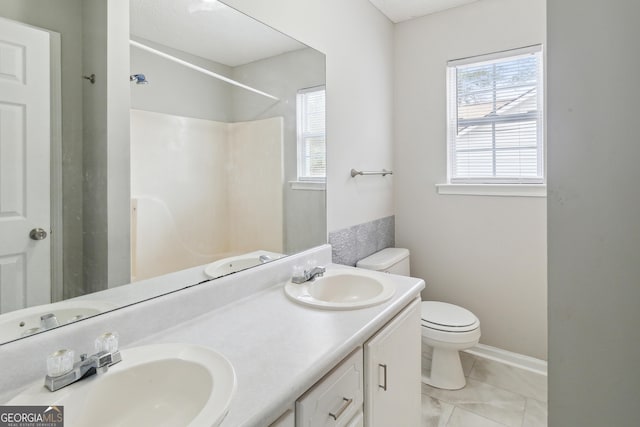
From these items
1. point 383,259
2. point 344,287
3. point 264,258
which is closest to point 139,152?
point 264,258

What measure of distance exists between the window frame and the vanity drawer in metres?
1.76

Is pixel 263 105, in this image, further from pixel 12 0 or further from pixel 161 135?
pixel 12 0

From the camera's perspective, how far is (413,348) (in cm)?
147

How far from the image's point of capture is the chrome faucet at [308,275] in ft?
4.87

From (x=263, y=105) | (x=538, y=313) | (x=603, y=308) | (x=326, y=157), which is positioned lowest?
(x=538, y=313)

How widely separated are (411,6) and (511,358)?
2.55 metres

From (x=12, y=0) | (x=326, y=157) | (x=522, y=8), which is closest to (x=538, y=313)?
(x=326, y=157)

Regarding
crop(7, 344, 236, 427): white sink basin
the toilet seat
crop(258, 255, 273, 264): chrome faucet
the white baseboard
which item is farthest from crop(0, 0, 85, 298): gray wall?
the white baseboard

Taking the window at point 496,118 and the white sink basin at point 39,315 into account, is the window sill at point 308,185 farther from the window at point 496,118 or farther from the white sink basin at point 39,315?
the window at point 496,118

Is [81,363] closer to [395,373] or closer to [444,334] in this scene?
[395,373]

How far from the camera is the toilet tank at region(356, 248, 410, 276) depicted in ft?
6.93

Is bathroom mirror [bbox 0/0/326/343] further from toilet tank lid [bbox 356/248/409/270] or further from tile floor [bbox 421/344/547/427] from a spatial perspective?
tile floor [bbox 421/344/547/427]

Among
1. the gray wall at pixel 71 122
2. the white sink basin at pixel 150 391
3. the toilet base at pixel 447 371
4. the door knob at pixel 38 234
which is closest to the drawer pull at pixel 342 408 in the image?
the white sink basin at pixel 150 391

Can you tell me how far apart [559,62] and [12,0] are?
1139mm
